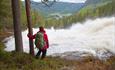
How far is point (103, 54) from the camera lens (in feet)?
69.9

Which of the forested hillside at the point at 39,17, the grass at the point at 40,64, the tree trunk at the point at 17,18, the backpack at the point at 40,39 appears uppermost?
the tree trunk at the point at 17,18

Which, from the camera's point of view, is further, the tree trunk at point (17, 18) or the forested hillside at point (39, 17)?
the forested hillside at point (39, 17)

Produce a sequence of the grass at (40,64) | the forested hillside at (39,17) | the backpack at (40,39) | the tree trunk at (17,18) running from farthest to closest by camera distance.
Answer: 1. the forested hillside at (39,17)
2. the backpack at (40,39)
3. the tree trunk at (17,18)
4. the grass at (40,64)

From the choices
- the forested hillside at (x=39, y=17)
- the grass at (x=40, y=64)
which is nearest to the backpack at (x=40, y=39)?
the grass at (x=40, y=64)

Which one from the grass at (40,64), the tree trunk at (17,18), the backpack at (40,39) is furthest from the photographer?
the backpack at (40,39)

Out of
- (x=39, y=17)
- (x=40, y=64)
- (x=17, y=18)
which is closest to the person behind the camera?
(x=40, y=64)

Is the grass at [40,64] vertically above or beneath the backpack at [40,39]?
beneath

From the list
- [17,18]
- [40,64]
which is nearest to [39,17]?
[17,18]

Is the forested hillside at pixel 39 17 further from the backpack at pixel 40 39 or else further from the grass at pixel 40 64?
the grass at pixel 40 64

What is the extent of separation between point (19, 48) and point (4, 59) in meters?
1.25

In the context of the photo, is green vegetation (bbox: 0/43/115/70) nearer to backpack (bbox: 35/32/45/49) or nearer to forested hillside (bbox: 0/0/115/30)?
backpack (bbox: 35/32/45/49)

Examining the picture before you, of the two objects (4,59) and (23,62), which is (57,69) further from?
(4,59)

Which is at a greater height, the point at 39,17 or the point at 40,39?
the point at 40,39

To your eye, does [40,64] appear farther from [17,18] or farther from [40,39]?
[17,18]
